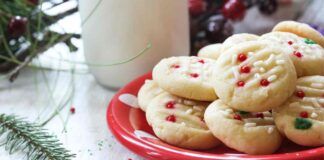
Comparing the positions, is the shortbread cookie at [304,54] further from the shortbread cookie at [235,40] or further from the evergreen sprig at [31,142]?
the evergreen sprig at [31,142]

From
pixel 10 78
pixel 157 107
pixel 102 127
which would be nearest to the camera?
pixel 157 107

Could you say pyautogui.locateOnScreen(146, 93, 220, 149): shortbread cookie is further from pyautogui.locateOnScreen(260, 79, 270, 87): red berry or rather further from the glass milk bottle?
the glass milk bottle

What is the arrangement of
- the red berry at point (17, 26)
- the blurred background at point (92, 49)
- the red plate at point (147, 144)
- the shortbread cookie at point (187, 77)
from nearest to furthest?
the red plate at point (147, 144)
the shortbread cookie at point (187, 77)
the blurred background at point (92, 49)
the red berry at point (17, 26)

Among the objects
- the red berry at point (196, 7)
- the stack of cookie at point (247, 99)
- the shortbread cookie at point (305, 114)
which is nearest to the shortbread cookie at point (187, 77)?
the stack of cookie at point (247, 99)

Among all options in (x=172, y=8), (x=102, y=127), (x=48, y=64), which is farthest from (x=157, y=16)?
(x=48, y=64)

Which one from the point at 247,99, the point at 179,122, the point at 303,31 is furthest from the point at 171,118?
the point at 303,31

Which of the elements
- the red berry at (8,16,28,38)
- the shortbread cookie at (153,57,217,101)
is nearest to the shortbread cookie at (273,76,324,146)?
the shortbread cookie at (153,57,217,101)

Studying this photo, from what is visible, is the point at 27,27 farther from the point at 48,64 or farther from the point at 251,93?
the point at 251,93
